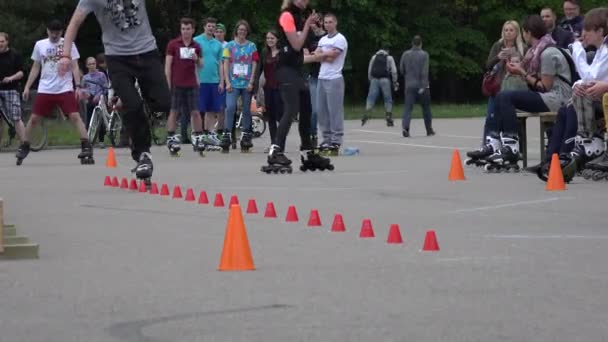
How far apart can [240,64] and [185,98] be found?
0.93m

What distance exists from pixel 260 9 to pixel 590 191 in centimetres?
5060

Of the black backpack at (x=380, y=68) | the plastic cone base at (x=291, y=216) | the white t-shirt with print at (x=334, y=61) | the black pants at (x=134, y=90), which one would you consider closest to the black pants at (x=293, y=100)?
the black pants at (x=134, y=90)

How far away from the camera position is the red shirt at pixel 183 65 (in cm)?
2180

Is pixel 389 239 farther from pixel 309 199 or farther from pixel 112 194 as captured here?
pixel 112 194

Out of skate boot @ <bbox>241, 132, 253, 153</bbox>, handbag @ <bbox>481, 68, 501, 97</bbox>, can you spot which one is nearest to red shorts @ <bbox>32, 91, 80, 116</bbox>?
skate boot @ <bbox>241, 132, 253, 153</bbox>

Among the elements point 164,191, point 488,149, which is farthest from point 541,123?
point 164,191

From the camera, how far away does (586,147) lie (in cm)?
1416

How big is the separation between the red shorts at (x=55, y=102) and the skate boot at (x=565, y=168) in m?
6.73

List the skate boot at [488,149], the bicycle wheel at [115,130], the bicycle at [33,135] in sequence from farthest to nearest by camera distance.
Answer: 1. the bicycle wheel at [115,130]
2. the bicycle at [33,135]
3. the skate boot at [488,149]

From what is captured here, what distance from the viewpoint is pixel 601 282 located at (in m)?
7.33

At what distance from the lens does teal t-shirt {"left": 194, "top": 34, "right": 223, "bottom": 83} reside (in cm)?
2270

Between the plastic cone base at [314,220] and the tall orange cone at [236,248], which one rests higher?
the tall orange cone at [236,248]

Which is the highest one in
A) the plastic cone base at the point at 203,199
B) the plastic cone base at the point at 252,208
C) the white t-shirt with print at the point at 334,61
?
the white t-shirt with print at the point at 334,61

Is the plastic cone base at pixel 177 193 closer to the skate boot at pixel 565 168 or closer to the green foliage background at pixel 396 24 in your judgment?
the skate boot at pixel 565 168
